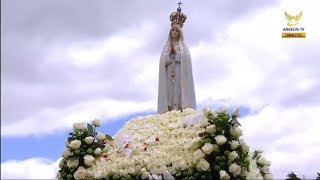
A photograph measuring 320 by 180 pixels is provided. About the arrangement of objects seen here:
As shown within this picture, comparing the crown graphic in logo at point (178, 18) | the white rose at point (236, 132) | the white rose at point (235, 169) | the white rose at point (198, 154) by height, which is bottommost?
the white rose at point (235, 169)

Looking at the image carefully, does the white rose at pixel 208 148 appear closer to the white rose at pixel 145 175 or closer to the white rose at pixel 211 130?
the white rose at pixel 211 130

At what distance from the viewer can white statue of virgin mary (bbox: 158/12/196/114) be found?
12.7 m

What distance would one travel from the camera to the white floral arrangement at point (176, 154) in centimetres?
887

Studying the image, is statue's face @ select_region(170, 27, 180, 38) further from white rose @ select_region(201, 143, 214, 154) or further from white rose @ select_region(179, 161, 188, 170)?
white rose @ select_region(201, 143, 214, 154)

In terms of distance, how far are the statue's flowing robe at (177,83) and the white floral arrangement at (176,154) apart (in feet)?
7.19

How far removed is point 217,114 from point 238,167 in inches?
34.9

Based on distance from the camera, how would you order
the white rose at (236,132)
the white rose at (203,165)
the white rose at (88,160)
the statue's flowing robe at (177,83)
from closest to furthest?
1. the white rose at (203,165)
2. the white rose at (236,132)
3. the white rose at (88,160)
4. the statue's flowing robe at (177,83)

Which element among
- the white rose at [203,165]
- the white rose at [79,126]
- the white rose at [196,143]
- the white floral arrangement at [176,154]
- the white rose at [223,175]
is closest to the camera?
the white rose at [223,175]

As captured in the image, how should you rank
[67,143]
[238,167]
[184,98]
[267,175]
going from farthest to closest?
[184,98], [67,143], [267,175], [238,167]

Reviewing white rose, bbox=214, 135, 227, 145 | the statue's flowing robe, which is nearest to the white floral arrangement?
white rose, bbox=214, 135, 227, 145

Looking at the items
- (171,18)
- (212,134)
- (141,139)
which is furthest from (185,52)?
(212,134)

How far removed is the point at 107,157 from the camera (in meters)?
9.80

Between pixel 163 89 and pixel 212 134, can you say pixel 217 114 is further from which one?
pixel 163 89

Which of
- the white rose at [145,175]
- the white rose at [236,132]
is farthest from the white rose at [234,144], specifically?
the white rose at [145,175]
